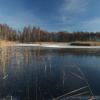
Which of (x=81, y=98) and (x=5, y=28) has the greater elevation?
(x=5, y=28)

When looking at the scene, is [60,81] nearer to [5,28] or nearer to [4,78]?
[4,78]

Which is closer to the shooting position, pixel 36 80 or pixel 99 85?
pixel 99 85

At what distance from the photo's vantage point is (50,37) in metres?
69.9

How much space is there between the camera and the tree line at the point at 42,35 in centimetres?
6444

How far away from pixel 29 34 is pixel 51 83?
209 ft

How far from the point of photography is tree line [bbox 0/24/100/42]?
211ft

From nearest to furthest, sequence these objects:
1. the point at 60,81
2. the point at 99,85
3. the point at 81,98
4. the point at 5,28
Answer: the point at 81,98 → the point at 99,85 → the point at 60,81 → the point at 5,28

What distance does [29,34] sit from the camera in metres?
68.2

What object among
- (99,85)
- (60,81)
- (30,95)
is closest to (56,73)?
(60,81)

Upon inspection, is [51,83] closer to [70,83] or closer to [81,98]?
[70,83]

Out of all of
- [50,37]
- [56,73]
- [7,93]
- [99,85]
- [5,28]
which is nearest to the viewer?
[7,93]

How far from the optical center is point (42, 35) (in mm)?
70250

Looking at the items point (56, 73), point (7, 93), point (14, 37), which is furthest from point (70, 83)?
point (14, 37)

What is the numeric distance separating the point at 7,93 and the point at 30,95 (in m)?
0.52
